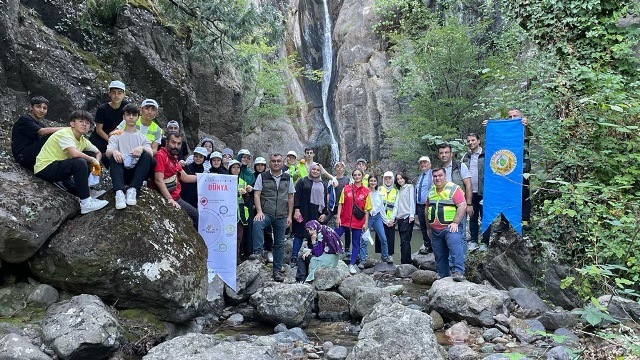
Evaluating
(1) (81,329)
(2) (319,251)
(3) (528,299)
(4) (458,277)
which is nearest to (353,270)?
(2) (319,251)

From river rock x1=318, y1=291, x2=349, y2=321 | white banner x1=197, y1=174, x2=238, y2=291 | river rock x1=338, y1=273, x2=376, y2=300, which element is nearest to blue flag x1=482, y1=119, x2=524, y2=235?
river rock x1=338, y1=273, x2=376, y2=300

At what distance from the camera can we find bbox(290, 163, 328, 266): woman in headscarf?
27.8 feet

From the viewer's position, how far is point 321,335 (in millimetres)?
6180

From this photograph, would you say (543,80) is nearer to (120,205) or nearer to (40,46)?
(120,205)

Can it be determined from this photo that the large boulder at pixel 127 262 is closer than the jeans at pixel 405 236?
Yes

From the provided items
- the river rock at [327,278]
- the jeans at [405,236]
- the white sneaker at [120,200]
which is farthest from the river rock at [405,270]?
the white sneaker at [120,200]

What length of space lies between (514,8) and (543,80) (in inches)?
69.3

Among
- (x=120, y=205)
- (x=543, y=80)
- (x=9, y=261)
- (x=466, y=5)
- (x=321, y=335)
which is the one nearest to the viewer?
(x=9, y=261)

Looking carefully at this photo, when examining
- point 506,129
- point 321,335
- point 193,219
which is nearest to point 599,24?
point 506,129

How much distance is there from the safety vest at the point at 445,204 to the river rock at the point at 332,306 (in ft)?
6.52

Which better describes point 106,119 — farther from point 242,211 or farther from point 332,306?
point 332,306

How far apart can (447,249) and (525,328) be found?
2.27 meters

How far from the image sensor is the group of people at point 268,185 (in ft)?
18.9

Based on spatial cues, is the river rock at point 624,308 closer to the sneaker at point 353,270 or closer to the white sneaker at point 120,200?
the sneaker at point 353,270
